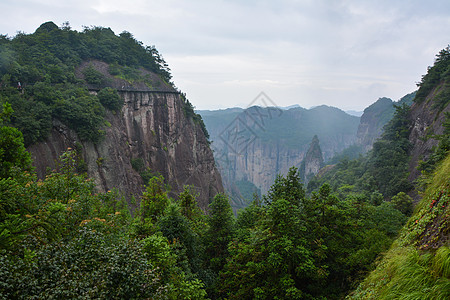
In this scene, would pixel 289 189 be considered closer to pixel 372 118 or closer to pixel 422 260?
pixel 422 260

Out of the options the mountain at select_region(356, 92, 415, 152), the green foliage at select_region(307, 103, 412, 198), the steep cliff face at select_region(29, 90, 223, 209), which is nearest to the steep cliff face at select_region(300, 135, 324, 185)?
the mountain at select_region(356, 92, 415, 152)

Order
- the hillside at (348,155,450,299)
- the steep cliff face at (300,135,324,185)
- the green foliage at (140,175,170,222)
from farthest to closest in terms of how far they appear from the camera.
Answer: the steep cliff face at (300,135,324,185)
the green foliage at (140,175,170,222)
the hillside at (348,155,450,299)

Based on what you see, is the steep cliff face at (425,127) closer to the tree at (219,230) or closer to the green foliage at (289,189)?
the green foliage at (289,189)

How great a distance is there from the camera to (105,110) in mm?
29531

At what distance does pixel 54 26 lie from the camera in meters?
39.0

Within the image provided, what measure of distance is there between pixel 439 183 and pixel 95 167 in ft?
84.2

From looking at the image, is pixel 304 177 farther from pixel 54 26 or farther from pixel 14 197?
pixel 14 197

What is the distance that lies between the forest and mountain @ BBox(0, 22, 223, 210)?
0.27m

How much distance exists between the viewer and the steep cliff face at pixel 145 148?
23.0 m

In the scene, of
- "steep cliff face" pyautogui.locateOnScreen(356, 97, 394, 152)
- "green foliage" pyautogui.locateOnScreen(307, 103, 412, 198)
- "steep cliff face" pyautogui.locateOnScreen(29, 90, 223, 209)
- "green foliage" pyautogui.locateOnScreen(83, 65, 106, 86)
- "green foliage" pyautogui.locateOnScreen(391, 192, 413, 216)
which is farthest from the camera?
"steep cliff face" pyautogui.locateOnScreen(356, 97, 394, 152)

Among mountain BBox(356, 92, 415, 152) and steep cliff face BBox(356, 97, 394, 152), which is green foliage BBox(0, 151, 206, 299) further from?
steep cliff face BBox(356, 97, 394, 152)

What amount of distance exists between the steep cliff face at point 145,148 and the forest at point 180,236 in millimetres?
1512

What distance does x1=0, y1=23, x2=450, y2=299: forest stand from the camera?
5.15m

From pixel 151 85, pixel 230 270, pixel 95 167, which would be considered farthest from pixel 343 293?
pixel 151 85
